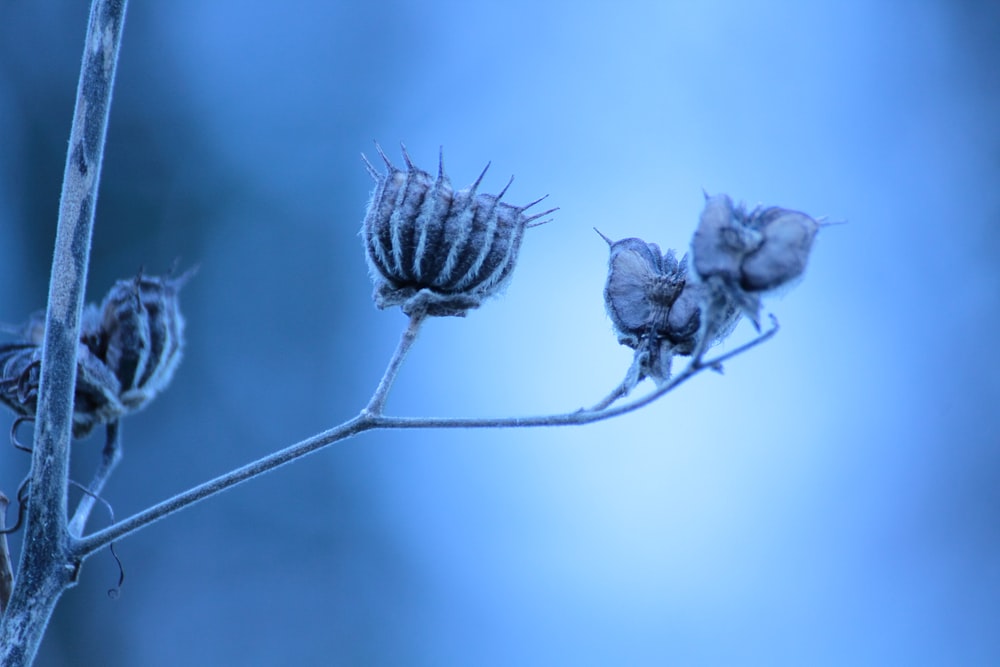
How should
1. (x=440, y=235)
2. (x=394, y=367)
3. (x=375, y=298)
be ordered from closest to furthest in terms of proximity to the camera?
(x=394, y=367), (x=440, y=235), (x=375, y=298)

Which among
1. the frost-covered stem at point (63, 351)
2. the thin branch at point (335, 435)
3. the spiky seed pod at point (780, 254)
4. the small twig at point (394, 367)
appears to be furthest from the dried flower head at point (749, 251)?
the frost-covered stem at point (63, 351)

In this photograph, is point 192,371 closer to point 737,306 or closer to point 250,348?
point 250,348

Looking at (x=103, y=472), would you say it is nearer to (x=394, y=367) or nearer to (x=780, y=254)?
(x=394, y=367)

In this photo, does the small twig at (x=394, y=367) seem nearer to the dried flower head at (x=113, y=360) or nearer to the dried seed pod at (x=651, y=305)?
the dried seed pod at (x=651, y=305)

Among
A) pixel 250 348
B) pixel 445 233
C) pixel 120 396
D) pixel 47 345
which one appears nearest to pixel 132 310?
pixel 120 396

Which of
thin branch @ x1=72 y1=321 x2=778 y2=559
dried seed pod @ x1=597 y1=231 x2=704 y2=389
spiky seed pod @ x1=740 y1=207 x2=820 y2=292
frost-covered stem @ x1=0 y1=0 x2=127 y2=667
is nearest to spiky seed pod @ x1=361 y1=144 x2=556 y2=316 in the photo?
dried seed pod @ x1=597 y1=231 x2=704 y2=389

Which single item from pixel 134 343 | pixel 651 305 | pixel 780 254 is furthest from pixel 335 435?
pixel 780 254

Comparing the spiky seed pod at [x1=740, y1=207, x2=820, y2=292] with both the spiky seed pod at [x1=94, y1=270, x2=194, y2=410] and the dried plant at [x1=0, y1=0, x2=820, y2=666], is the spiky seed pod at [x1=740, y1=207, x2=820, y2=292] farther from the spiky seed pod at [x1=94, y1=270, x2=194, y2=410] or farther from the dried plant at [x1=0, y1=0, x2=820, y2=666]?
the spiky seed pod at [x1=94, y1=270, x2=194, y2=410]
